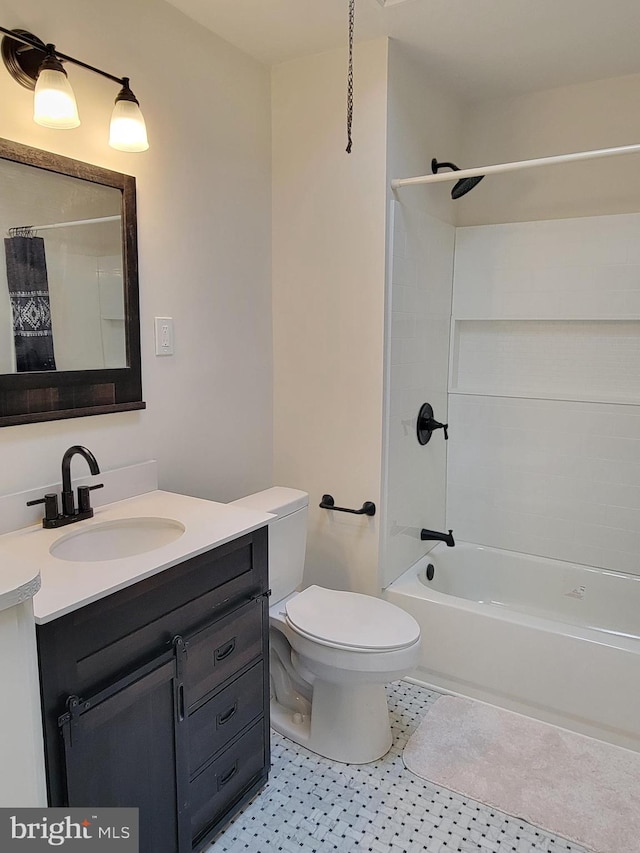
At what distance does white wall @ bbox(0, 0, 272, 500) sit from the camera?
5.74 feet

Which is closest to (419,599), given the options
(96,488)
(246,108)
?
Result: (96,488)

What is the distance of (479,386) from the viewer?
3.03m

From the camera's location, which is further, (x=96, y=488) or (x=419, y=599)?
(x=419, y=599)

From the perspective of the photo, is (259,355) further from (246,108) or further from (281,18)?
(281,18)

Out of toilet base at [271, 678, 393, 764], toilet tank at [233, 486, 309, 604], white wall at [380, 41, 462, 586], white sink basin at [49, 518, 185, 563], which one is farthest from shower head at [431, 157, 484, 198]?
toilet base at [271, 678, 393, 764]

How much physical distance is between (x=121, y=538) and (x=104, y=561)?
0.89ft

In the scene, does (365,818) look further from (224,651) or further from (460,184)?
(460,184)

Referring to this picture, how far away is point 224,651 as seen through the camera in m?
1.69

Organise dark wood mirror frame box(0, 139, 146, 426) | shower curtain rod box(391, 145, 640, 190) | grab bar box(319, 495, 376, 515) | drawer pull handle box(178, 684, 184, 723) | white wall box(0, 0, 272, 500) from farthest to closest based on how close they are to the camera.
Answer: grab bar box(319, 495, 376, 515) → shower curtain rod box(391, 145, 640, 190) → white wall box(0, 0, 272, 500) → dark wood mirror frame box(0, 139, 146, 426) → drawer pull handle box(178, 684, 184, 723)

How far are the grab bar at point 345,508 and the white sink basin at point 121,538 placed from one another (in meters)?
0.92

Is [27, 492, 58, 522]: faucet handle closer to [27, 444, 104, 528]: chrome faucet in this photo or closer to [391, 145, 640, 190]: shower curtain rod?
[27, 444, 104, 528]: chrome faucet

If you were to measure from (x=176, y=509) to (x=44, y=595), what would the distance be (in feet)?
2.16

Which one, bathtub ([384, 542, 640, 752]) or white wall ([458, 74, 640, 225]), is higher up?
white wall ([458, 74, 640, 225])

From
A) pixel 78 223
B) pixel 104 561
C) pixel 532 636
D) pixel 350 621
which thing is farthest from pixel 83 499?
pixel 532 636
